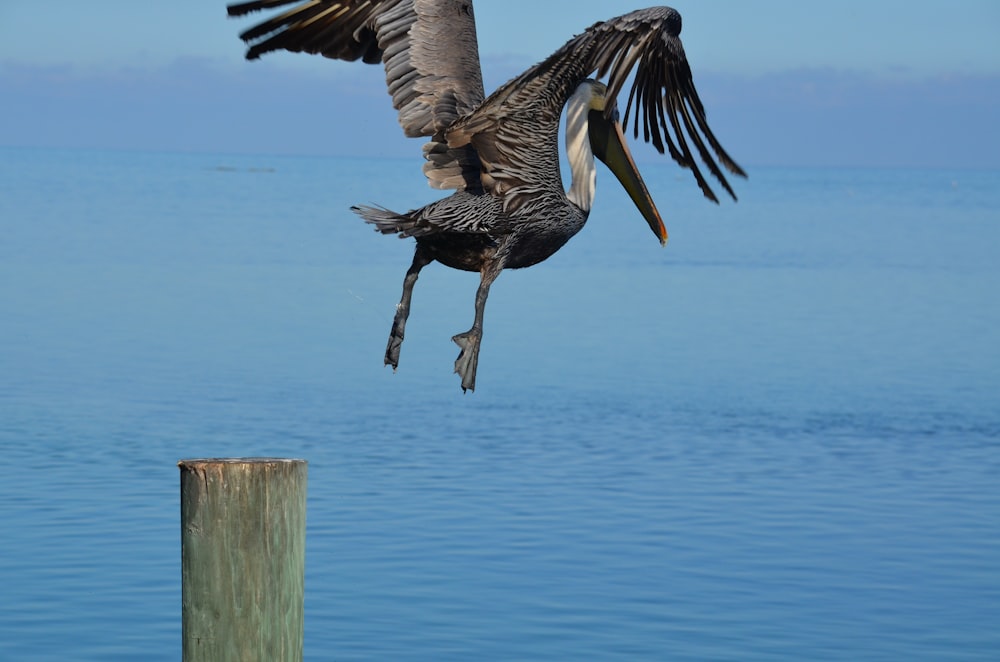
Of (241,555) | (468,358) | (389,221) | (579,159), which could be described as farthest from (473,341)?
(241,555)

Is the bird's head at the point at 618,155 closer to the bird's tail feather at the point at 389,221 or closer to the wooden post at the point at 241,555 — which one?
the bird's tail feather at the point at 389,221

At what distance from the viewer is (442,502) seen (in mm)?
11789

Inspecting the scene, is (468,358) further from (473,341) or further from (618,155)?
(618,155)

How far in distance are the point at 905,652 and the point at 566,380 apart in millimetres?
8354

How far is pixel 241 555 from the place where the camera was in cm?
508

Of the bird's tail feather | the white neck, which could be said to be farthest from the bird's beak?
the bird's tail feather

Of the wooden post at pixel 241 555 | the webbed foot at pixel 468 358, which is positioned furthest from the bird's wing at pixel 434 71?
the wooden post at pixel 241 555

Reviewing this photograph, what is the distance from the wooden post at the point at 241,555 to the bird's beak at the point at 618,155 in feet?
9.31

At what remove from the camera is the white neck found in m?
7.34

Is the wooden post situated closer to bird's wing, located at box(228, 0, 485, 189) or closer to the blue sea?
bird's wing, located at box(228, 0, 485, 189)

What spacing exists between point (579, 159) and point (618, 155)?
0.24 metres

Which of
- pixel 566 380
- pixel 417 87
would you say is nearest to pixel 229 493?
pixel 417 87

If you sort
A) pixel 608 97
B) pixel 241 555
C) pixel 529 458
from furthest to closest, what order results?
pixel 529 458
pixel 608 97
pixel 241 555

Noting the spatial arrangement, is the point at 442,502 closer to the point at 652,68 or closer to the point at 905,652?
the point at 905,652
